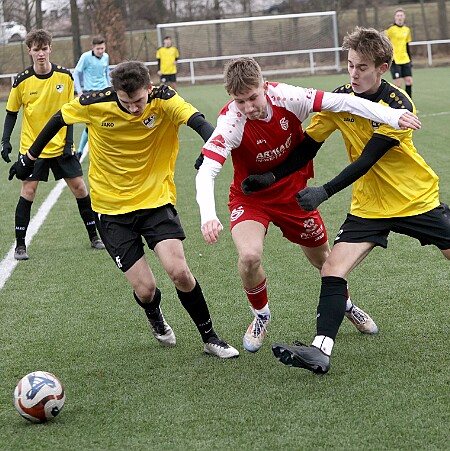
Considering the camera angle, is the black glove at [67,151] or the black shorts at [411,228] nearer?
the black shorts at [411,228]

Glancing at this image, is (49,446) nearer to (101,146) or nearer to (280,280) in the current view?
(101,146)

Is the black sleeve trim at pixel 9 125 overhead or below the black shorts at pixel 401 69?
overhead

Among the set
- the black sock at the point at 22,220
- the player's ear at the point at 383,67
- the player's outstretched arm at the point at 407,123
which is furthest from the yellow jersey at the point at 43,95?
the player's outstretched arm at the point at 407,123

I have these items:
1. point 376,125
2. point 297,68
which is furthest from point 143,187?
point 297,68

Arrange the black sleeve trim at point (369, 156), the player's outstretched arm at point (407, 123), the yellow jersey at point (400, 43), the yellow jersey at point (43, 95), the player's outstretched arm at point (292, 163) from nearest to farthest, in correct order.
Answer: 1. the player's outstretched arm at point (407, 123)
2. the black sleeve trim at point (369, 156)
3. the player's outstretched arm at point (292, 163)
4. the yellow jersey at point (43, 95)
5. the yellow jersey at point (400, 43)

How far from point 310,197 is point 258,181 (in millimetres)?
384

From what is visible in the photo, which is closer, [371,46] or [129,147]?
[371,46]

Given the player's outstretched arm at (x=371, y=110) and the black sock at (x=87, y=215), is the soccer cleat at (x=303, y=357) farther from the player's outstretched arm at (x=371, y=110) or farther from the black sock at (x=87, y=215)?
the black sock at (x=87, y=215)

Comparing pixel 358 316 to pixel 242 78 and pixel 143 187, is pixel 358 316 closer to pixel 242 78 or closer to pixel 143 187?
pixel 143 187

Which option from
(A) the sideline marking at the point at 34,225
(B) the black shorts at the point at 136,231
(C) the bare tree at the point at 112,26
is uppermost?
(C) the bare tree at the point at 112,26

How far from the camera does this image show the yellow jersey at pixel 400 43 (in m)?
20.6

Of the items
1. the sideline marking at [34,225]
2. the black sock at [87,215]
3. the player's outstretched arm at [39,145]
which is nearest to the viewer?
the player's outstretched arm at [39,145]

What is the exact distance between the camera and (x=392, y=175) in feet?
15.5

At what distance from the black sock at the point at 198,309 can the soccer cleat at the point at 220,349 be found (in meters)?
0.04
